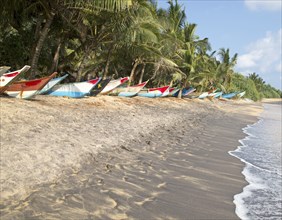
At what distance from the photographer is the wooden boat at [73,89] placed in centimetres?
1325

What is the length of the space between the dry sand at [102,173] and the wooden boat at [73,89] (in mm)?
5145

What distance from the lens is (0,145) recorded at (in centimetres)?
492

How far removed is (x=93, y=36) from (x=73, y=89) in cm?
380

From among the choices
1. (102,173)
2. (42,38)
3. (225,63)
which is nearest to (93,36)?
(42,38)

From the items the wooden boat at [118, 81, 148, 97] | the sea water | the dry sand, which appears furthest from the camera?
the wooden boat at [118, 81, 148, 97]

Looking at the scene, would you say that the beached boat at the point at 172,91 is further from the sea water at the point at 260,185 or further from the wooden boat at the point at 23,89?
the sea water at the point at 260,185

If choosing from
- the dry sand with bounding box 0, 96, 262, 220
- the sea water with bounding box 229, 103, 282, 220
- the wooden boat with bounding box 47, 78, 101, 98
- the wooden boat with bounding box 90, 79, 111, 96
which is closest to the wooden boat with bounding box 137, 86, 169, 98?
the wooden boat with bounding box 90, 79, 111, 96

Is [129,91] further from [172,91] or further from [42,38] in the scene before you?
[172,91]

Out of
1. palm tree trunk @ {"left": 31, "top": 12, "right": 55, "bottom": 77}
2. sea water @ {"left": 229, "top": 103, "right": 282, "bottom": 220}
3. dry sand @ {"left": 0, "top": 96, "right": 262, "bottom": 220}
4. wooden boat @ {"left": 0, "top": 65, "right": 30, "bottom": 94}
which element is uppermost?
palm tree trunk @ {"left": 31, "top": 12, "right": 55, "bottom": 77}

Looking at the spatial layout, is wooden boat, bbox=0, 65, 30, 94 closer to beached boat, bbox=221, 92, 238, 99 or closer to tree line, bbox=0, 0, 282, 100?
tree line, bbox=0, 0, 282, 100

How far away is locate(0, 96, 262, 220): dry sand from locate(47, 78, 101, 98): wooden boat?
16.9 feet

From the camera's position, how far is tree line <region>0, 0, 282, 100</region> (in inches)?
497

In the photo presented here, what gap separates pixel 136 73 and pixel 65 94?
14.6 metres

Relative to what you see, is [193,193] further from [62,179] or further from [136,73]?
[136,73]
